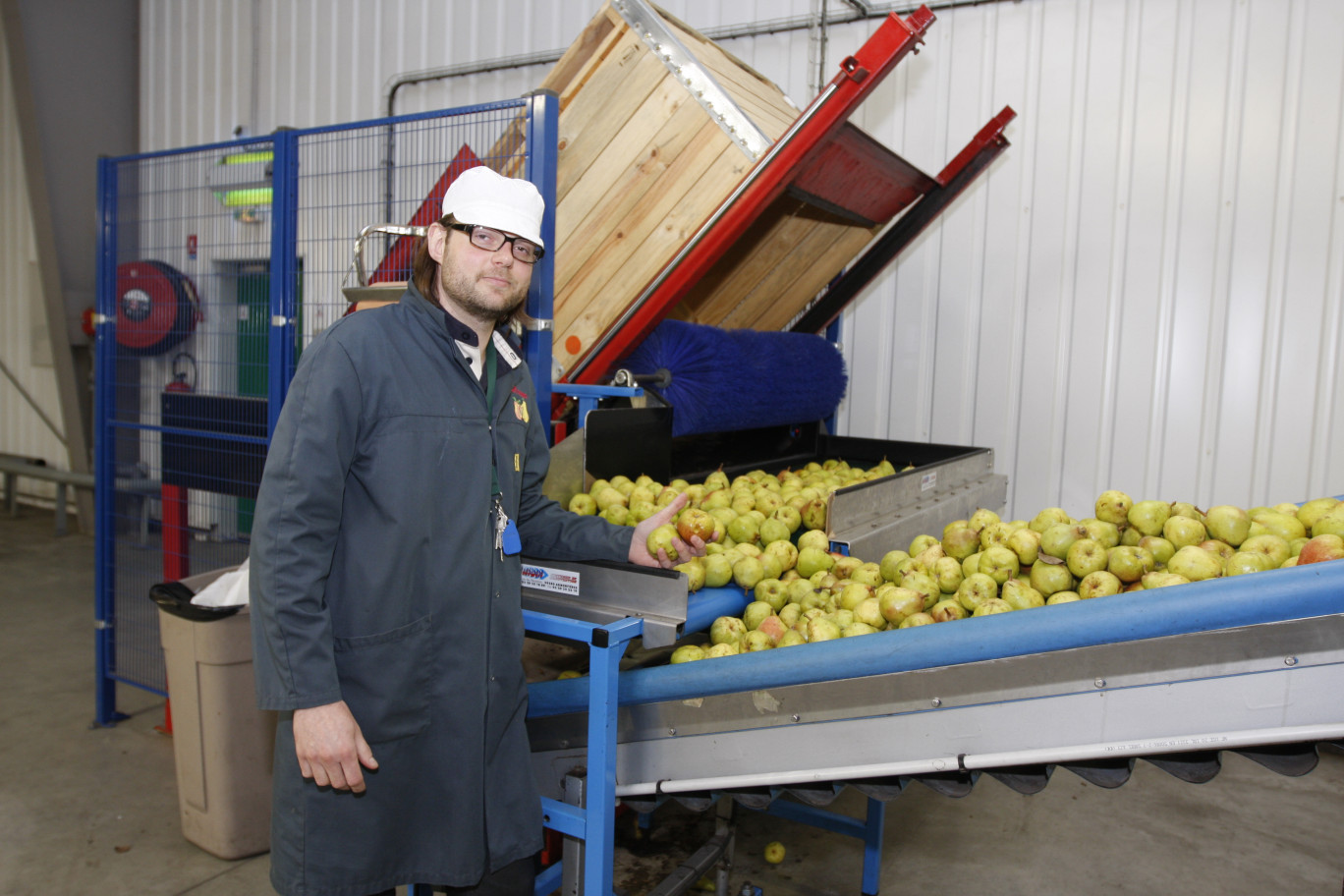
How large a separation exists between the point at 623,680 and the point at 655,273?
161cm

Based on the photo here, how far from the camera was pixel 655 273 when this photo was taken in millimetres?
3203

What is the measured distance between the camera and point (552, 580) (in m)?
2.22

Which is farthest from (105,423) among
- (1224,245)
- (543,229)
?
(1224,245)

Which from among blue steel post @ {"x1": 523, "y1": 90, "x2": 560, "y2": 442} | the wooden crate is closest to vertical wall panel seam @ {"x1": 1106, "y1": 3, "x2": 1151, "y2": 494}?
the wooden crate

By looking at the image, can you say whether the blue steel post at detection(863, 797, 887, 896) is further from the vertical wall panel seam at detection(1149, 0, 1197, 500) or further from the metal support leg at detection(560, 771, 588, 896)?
the vertical wall panel seam at detection(1149, 0, 1197, 500)

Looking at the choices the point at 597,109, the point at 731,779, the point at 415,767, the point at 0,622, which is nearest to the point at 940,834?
the point at 731,779

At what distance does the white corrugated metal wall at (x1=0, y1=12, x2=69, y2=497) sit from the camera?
9.74 m

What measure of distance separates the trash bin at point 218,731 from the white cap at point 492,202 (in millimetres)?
2154

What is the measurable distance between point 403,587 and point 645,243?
180 cm

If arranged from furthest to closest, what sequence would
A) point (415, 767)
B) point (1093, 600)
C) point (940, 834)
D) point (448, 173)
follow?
point (940, 834) → point (448, 173) → point (415, 767) → point (1093, 600)

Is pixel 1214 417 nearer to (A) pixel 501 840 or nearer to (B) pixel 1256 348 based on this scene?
(B) pixel 1256 348

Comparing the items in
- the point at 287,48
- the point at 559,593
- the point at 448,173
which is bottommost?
the point at 559,593

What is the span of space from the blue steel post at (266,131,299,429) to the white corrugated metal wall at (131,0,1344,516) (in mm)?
3045

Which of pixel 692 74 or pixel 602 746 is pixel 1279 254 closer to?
pixel 692 74
